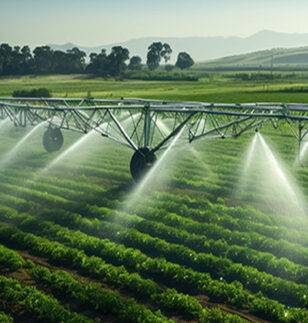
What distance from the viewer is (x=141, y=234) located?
10531 mm

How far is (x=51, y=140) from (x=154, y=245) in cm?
1419

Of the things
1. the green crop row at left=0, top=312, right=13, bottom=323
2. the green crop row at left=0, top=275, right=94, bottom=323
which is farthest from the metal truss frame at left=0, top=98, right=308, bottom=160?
the green crop row at left=0, top=312, right=13, bottom=323

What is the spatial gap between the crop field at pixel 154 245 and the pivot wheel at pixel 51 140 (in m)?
3.57

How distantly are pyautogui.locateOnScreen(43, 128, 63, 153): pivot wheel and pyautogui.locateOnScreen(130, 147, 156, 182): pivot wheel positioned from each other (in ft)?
29.7

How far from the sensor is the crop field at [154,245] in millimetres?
7488

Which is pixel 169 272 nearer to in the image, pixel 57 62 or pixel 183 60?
pixel 57 62

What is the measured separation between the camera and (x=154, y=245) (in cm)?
1002

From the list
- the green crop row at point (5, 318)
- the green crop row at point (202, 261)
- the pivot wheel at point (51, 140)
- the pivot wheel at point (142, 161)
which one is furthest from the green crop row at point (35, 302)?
the pivot wheel at point (51, 140)

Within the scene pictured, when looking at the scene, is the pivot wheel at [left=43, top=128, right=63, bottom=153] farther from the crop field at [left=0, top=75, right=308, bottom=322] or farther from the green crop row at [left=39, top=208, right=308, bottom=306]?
the green crop row at [left=39, top=208, right=308, bottom=306]

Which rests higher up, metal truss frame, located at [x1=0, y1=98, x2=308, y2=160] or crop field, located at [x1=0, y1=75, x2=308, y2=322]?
metal truss frame, located at [x1=0, y1=98, x2=308, y2=160]

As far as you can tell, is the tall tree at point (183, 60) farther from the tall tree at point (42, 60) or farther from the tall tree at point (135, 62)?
the tall tree at point (42, 60)

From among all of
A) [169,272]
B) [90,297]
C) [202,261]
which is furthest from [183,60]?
[90,297]

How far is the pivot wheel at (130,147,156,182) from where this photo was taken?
14.7 metres

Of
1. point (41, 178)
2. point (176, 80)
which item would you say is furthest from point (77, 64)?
point (41, 178)
